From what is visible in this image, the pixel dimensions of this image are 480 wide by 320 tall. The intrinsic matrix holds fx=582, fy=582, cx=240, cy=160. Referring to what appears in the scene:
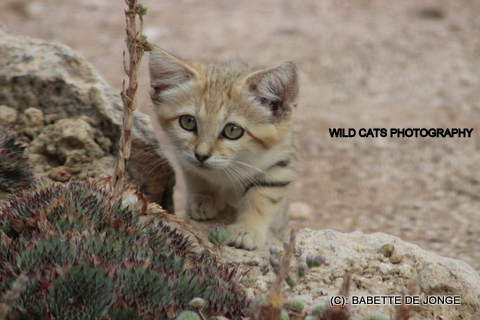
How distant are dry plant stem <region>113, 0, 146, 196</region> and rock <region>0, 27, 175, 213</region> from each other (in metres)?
1.22

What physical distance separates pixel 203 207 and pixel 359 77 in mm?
5134

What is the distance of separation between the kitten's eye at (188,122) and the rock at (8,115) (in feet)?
4.09

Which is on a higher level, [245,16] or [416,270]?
[245,16]

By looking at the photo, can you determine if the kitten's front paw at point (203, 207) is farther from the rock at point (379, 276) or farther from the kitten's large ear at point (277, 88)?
the rock at point (379, 276)

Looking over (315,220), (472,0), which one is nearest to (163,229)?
(315,220)

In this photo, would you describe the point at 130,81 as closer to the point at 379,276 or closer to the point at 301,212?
the point at 379,276

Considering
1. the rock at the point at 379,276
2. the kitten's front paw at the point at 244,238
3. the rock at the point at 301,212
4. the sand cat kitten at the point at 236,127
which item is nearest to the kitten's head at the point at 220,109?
the sand cat kitten at the point at 236,127

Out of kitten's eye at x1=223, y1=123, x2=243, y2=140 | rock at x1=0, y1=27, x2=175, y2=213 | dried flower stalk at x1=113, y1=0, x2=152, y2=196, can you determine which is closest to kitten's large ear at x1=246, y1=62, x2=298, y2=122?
kitten's eye at x1=223, y1=123, x2=243, y2=140

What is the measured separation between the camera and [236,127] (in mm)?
3938

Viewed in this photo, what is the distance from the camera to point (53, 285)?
216 cm

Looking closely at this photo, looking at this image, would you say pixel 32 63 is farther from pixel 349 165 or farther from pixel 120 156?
pixel 349 165

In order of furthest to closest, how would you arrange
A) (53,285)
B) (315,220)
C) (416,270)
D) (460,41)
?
(460,41)
(315,220)
(416,270)
(53,285)

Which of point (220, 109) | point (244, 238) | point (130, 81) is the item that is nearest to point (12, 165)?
point (130, 81)

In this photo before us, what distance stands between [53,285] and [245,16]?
9327 mm
